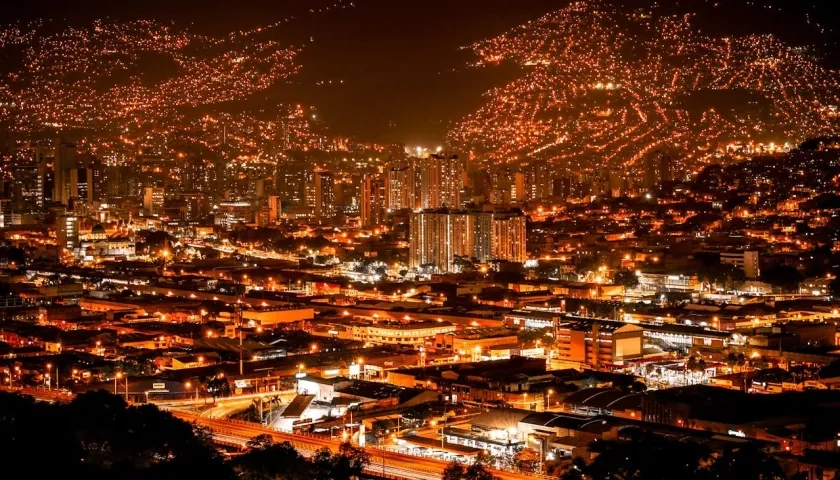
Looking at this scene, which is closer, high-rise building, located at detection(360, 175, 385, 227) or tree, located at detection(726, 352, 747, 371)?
tree, located at detection(726, 352, 747, 371)

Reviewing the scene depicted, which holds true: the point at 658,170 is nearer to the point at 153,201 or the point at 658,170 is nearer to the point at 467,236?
the point at 467,236

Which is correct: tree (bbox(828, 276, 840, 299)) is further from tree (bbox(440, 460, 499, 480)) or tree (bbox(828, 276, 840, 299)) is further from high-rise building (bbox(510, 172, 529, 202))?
high-rise building (bbox(510, 172, 529, 202))

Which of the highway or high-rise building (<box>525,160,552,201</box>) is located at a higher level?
high-rise building (<box>525,160,552,201</box>)

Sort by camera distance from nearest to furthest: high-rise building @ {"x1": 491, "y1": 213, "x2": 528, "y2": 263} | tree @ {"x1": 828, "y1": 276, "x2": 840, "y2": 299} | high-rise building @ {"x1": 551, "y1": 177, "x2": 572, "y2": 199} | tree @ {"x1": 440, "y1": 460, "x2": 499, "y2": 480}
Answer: tree @ {"x1": 440, "y1": 460, "x2": 499, "y2": 480} < tree @ {"x1": 828, "y1": 276, "x2": 840, "y2": 299} < high-rise building @ {"x1": 491, "y1": 213, "x2": 528, "y2": 263} < high-rise building @ {"x1": 551, "y1": 177, "x2": 572, "y2": 199}

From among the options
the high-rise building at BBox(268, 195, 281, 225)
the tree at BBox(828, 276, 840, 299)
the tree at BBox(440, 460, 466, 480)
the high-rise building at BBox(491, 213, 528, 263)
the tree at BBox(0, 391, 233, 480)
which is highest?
the high-rise building at BBox(268, 195, 281, 225)

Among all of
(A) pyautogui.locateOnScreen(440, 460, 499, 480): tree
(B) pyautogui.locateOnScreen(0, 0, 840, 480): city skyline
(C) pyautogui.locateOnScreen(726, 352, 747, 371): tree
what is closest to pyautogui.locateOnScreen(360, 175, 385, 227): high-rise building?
(B) pyautogui.locateOnScreen(0, 0, 840, 480): city skyline

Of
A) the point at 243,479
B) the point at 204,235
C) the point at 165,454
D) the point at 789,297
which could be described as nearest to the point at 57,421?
the point at 165,454

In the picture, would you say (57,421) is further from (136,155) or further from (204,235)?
(136,155)
